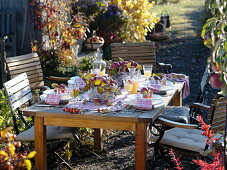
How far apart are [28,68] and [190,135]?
8.09 ft

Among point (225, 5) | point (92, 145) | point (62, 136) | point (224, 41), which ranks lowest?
point (92, 145)

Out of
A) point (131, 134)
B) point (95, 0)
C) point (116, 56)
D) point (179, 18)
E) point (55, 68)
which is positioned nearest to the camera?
point (131, 134)

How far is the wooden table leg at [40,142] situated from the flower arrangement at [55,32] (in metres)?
4.07

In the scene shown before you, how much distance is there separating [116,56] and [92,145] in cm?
189

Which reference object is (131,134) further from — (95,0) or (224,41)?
(95,0)

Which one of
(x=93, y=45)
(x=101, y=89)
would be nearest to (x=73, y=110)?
(x=101, y=89)

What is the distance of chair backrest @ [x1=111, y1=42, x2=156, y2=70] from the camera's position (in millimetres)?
6746

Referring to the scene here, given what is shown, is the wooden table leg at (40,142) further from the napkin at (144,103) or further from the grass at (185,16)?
the grass at (185,16)

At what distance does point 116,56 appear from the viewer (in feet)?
22.1

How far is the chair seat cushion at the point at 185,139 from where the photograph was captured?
394 cm

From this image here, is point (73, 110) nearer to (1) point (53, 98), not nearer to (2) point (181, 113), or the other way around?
(1) point (53, 98)

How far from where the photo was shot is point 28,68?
577 centimetres

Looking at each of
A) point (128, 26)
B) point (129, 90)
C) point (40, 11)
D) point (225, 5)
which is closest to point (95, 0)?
point (128, 26)

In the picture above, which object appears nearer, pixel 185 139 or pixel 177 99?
pixel 185 139
